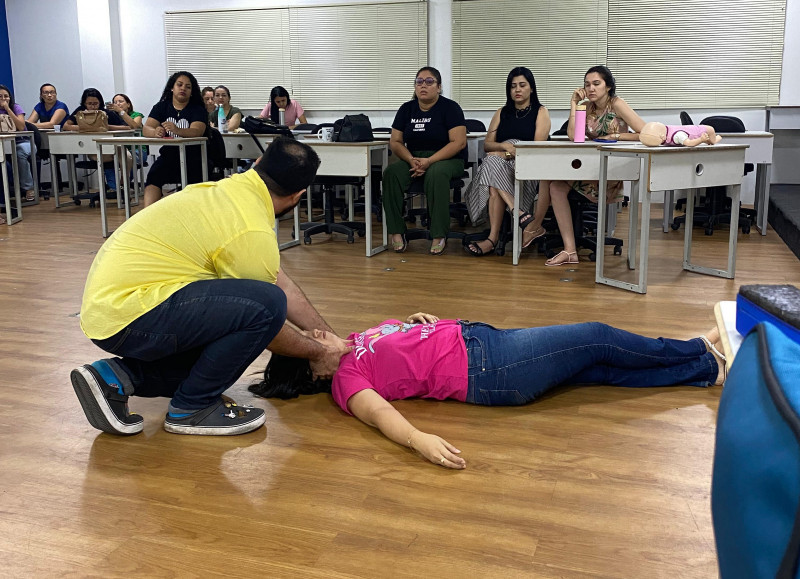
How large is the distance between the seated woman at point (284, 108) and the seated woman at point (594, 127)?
3.96 metres

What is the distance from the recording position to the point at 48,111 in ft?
29.8

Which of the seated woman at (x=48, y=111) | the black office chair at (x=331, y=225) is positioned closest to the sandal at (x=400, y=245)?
the black office chair at (x=331, y=225)

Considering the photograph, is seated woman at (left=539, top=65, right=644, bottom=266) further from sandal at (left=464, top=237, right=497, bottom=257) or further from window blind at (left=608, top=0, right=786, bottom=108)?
window blind at (left=608, top=0, right=786, bottom=108)

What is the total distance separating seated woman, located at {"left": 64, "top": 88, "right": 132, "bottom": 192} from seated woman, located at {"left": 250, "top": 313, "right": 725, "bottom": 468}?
651 centimetres

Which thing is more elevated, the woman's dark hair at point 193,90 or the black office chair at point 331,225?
the woman's dark hair at point 193,90

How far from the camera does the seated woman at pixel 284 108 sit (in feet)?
26.2

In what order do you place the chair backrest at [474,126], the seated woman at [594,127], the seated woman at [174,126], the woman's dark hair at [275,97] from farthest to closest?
the woman's dark hair at [275,97], the chair backrest at [474,126], the seated woman at [174,126], the seated woman at [594,127]

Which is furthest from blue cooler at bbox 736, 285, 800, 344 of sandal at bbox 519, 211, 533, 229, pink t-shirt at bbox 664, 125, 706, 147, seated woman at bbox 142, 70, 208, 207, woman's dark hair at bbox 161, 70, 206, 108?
woman's dark hair at bbox 161, 70, 206, 108

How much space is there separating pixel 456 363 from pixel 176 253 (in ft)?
2.75

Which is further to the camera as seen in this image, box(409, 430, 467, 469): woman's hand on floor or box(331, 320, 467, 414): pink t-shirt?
box(331, 320, 467, 414): pink t-shirt

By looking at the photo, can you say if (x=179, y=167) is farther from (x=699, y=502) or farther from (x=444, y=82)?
(x=699, y=502)

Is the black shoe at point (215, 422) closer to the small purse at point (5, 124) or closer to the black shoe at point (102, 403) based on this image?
the black shoe at point (102, 403)

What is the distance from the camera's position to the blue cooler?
0.68 m

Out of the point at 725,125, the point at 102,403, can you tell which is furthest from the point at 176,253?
the point at 725,125
